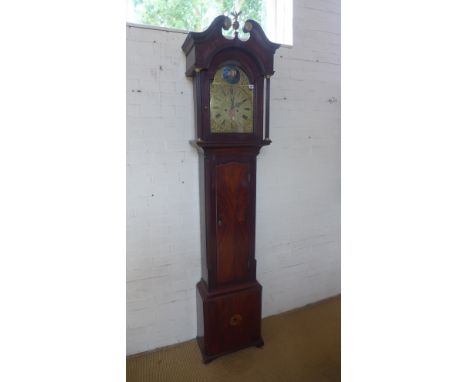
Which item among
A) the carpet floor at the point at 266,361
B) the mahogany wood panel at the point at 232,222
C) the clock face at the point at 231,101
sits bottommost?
the carpet floor at the point at 266,361

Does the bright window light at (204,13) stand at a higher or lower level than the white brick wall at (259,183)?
higher

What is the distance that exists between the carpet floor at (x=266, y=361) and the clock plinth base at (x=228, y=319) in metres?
0.07

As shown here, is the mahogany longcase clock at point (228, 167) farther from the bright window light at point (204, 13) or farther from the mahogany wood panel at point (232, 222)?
the bright window light at point (204, 13)

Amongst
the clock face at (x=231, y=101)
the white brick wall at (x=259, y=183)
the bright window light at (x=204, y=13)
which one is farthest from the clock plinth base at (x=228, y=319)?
the bright window light at (x=204, y=13)

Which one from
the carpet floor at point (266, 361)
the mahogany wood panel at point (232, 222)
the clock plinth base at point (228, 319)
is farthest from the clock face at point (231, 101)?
the carpet floor at point (266, 361)

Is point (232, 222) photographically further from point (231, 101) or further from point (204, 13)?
point (204, 13)

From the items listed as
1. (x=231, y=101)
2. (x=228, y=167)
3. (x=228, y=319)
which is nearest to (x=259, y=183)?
(x=228, y=167)

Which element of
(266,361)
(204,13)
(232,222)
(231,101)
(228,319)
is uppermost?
(204,13)

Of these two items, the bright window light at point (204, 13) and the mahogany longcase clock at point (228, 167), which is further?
the bright window light at point (204, 13)

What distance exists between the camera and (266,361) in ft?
6.65

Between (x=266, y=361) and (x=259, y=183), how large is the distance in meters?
1.15

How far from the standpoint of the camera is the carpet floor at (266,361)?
1.90 m

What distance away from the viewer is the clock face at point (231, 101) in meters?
1.86
